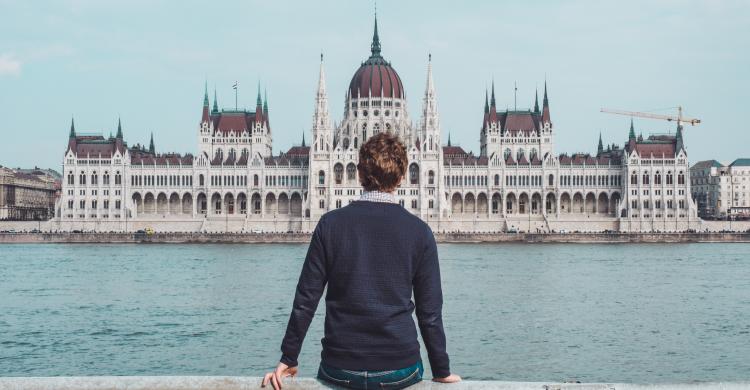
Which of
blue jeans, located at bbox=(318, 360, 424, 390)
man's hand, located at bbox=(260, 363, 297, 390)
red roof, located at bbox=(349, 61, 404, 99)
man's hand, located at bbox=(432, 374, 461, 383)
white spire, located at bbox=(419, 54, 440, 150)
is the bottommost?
blue jeans, located at bbox=(318, 360, 424, 390)

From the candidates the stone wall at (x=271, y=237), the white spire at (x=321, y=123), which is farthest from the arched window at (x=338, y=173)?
the stone wall at (x=271, y=237)

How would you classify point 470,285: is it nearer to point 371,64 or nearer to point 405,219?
point 405,219

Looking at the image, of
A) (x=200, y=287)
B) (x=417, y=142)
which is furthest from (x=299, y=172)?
(x=200, y=287)

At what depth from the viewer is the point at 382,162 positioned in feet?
20.5

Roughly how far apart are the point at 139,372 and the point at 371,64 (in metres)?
110

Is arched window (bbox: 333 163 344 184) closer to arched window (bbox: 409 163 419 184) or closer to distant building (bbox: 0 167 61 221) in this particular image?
arched window (bbox: 409 163 419 184)

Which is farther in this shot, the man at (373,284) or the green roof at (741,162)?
the green roof at (741,162)

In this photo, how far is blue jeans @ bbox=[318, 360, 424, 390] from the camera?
6156mm

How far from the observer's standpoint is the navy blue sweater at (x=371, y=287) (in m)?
6.26

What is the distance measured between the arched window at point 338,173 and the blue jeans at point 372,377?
365 feet

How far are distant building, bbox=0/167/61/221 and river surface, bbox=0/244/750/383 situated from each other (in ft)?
277

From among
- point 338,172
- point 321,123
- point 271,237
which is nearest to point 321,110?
point 321,123

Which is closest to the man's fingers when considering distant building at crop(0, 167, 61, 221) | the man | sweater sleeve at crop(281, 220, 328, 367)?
the man

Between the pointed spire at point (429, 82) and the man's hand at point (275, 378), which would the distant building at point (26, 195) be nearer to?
the pointed spire at point (429, 82)
